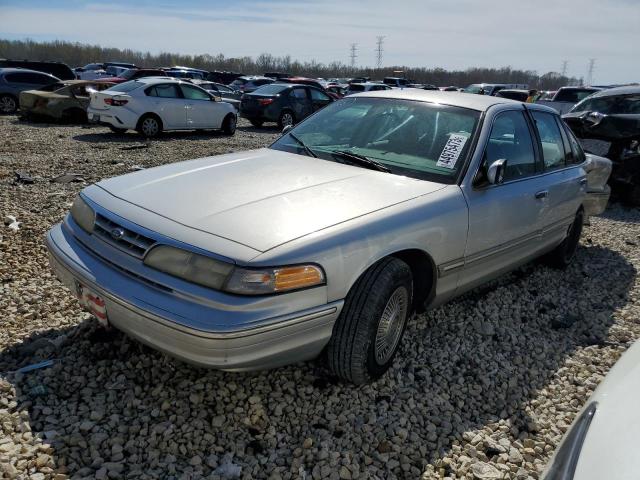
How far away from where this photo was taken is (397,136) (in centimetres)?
357

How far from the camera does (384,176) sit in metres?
3.20

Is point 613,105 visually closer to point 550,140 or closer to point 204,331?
point 550,140

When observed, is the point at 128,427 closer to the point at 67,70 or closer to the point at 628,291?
the point at 628,291

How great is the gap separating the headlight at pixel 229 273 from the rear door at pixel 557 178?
2.53m

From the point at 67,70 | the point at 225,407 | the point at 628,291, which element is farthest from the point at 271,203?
the point at 67,70

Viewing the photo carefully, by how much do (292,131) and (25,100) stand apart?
12.7 meters

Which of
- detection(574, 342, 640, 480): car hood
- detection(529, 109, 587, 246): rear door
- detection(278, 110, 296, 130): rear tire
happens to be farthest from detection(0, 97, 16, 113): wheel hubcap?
detection(574, 342, 640, 480): car hood

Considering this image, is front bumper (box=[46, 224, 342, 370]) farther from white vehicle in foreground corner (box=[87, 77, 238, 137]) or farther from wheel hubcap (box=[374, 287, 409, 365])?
white vehicle in foreground corner (box=[87, 77, 238, 137])

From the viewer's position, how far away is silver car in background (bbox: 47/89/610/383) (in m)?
2.25

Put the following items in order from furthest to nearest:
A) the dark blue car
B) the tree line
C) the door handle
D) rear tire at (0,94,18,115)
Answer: the tree line → the dark blue car → rear tire at (0,94,18,115) → the door handle

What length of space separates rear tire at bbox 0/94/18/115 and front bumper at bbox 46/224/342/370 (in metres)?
16.0

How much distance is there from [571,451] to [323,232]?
133cm

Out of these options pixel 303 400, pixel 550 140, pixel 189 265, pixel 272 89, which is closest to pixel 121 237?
pixel 189 265

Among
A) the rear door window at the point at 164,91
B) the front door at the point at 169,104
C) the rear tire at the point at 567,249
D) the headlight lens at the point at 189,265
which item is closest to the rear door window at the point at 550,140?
the rear tire at the point at 567,249
